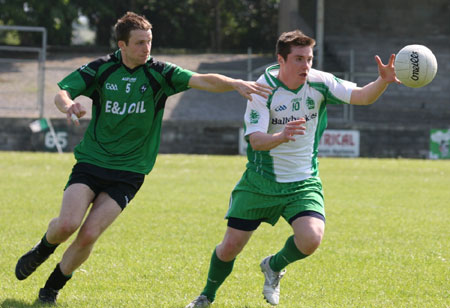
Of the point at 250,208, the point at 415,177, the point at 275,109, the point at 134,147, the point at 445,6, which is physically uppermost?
the point at 445,6

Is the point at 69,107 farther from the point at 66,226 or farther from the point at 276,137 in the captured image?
the point at 276,137

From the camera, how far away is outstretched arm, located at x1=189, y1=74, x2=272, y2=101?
520 centimetres

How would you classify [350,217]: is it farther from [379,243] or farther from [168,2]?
[168,2]

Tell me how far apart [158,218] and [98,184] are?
4476mm

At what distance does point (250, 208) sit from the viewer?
17.7 ft

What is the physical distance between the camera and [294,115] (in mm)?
5441

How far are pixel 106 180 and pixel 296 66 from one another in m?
1.71

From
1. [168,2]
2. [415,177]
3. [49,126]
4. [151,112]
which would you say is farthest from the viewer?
[168,2]

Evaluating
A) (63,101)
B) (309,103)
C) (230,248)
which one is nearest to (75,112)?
(63,101)

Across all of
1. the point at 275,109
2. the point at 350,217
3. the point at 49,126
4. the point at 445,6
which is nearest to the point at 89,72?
the point at 275,109

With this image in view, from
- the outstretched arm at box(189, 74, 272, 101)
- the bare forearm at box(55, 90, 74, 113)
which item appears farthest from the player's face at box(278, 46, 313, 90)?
the bare forearm at box(55, 90, 74, 113)

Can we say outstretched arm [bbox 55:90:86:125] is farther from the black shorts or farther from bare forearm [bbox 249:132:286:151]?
bare forearm [bbox 249:132:286:151]

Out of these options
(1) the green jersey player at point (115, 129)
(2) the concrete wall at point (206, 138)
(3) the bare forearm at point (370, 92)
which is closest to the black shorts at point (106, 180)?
(1) the green jersey player at point (115, 129)

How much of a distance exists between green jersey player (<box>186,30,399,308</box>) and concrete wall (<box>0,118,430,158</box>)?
14837 mm
